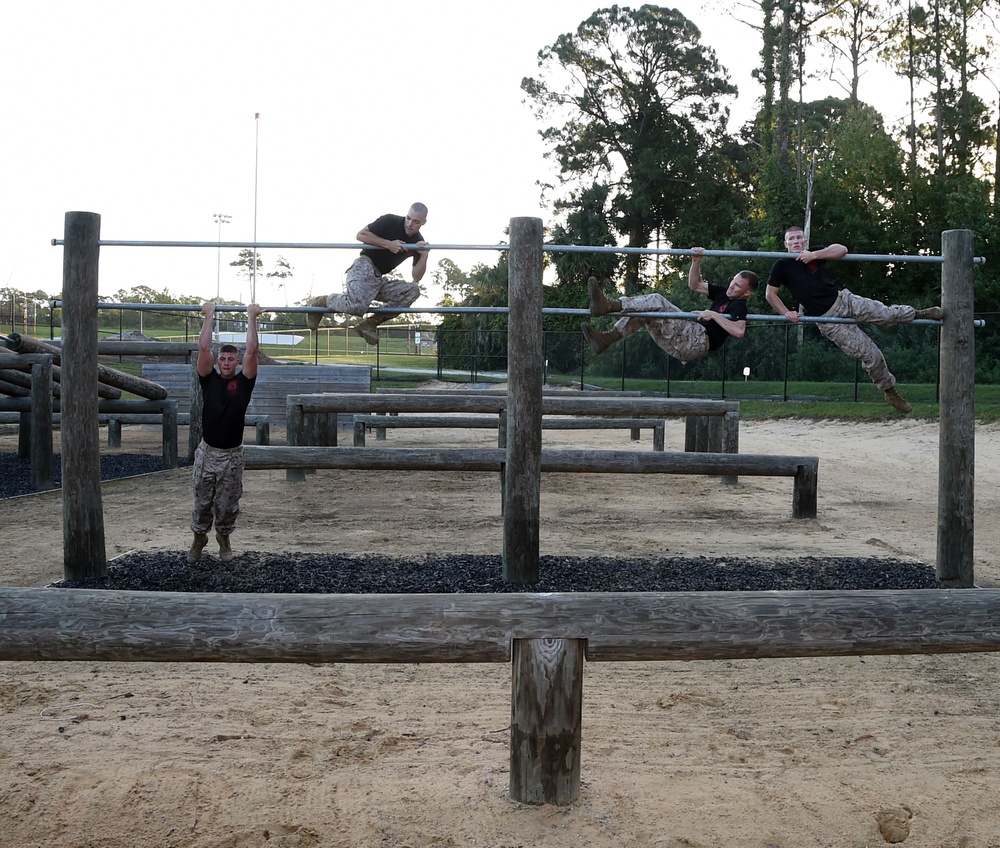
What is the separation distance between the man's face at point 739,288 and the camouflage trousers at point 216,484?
3.19 metres

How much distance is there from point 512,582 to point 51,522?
453cm

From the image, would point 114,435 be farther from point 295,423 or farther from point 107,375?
point 295,423

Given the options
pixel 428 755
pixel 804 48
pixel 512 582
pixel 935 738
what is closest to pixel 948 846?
pixel 935 738

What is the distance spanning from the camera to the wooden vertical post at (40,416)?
399 inches

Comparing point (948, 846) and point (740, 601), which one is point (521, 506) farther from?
point (948, 846)

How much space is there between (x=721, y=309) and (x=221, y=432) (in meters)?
3.18

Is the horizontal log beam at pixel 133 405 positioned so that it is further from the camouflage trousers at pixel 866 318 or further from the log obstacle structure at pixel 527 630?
the log obstacle structure at pixel 527 630

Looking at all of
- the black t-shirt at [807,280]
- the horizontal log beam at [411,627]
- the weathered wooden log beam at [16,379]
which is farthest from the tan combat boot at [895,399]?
the weathered wooden log beam at [16,379]

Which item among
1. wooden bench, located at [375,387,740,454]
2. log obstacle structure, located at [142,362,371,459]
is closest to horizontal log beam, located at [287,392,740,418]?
wooden bench, located at [375,387,740,454]

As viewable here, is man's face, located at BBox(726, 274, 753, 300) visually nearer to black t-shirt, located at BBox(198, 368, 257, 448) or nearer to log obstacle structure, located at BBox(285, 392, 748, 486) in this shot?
black t-shirt, located at BBox(198, 368, 257, 448)

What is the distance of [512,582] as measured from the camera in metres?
6.03

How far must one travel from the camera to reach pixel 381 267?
643 cm

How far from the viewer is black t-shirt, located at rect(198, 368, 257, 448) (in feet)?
19.9

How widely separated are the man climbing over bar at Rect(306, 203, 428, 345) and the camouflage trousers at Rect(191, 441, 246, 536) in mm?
1004
